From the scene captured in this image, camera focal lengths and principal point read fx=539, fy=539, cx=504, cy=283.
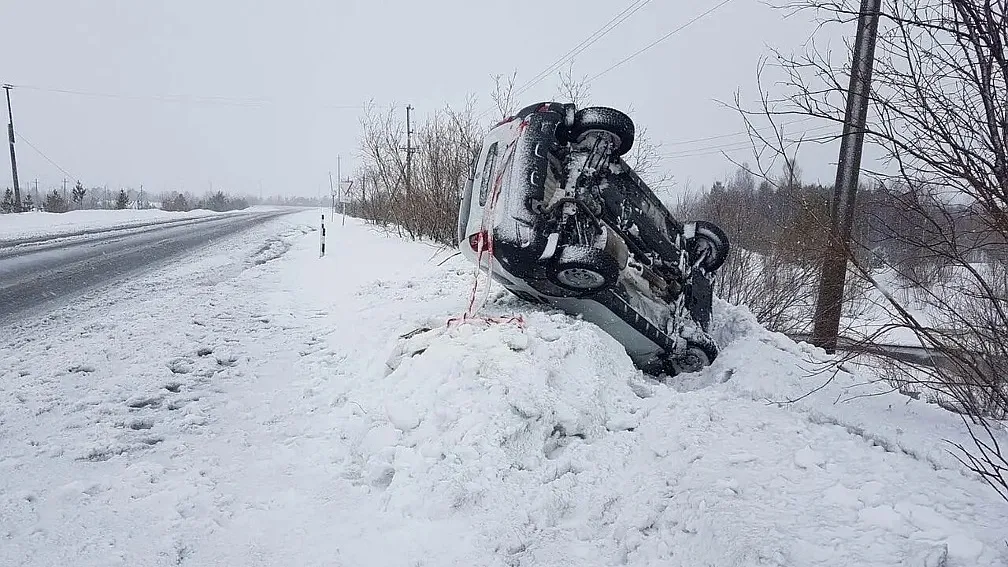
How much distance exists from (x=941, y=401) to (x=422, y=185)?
13946 mm

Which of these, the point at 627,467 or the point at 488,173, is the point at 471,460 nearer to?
the point at 627,467

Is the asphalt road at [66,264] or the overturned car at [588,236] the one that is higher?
the overturned car at [588,236]


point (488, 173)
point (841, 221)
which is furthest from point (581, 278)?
point (841, 221)

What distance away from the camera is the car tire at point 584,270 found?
3.73 metres

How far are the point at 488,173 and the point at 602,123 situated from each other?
3.09 feet

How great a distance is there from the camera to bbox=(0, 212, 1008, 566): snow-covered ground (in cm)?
216

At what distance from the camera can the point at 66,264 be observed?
9344mm

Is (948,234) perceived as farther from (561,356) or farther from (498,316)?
(498,316)

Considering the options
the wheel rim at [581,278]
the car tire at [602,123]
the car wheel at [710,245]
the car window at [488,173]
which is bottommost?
the wheel rim at [581,278]

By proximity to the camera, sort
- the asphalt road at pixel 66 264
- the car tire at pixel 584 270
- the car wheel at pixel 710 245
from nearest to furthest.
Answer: the car tire at pixel 584 270 < the car wheel at pixel 710 245 < the asphalt road at pixel 66 264

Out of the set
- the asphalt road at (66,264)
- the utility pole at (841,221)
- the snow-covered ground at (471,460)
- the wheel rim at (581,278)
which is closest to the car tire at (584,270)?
the wheel rim at (581,278)

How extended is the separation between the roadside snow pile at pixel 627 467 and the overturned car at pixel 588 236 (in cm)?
41

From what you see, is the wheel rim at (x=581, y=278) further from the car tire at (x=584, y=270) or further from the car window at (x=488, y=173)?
the car window at (x=488, y=173)

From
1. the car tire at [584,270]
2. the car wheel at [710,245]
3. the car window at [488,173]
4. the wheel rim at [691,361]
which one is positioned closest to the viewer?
the car tire at [584,270]
